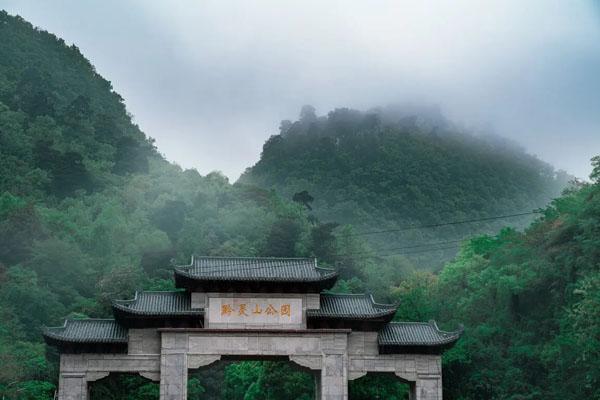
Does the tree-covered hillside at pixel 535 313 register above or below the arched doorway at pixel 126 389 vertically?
above

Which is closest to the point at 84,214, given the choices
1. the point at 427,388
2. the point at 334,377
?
the point at 334,377

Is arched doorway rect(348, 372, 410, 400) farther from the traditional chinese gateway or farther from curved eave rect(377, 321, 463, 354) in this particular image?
curved eave rect(377, 321, 463, 354)

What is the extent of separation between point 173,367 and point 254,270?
3.30 m

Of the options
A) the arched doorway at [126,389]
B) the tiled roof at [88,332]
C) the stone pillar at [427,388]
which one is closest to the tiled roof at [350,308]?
the stone pillar at [427,388]

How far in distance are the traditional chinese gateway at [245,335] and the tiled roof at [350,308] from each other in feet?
0.09

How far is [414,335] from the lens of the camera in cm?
2370

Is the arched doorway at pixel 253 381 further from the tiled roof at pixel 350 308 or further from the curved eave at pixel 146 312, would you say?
the tiled roof at pixel 350 308

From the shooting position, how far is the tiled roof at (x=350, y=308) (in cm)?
2312

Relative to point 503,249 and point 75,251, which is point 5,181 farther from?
point 503,249

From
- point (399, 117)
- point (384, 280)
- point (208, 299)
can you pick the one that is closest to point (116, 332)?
point (208, 299)

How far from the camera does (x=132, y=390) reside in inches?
1165

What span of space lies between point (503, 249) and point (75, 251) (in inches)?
867

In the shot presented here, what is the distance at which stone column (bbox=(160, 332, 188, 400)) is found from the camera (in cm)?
2247

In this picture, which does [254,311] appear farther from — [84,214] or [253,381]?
[84,214]
